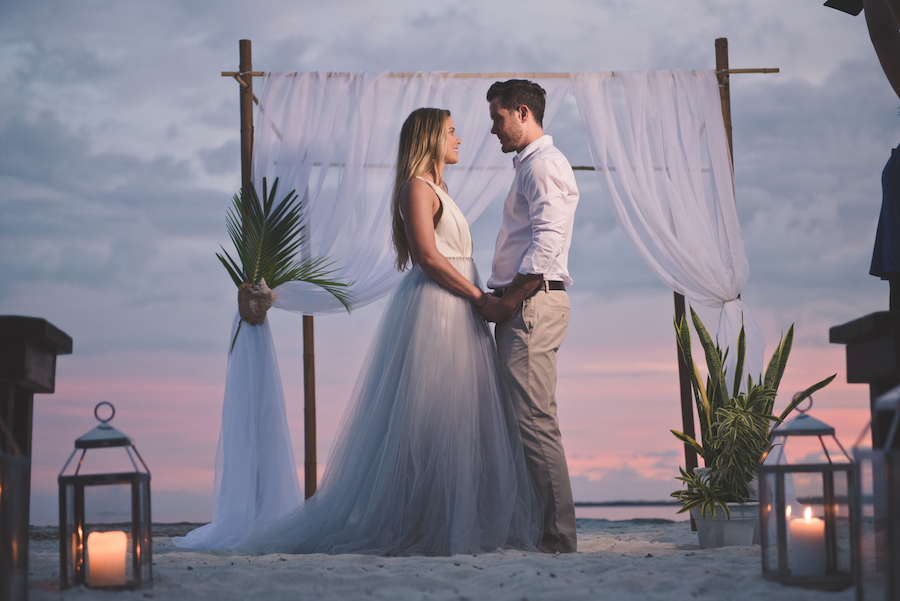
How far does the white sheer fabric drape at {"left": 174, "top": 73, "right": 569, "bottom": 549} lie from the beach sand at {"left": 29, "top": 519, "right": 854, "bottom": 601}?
1697 mm

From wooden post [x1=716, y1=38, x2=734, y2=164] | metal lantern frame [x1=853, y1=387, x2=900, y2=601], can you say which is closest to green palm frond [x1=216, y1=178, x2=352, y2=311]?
wooden post [x1=716, y1=38, x2=734, y2=164]

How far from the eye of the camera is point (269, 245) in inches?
150

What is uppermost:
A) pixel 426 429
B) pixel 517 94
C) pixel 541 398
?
pixel 517 94

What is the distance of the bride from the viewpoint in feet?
8.36

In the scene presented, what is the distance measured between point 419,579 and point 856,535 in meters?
1.05

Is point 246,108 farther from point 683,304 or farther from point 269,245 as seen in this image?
point 683,304

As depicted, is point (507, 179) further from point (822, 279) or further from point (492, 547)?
point (492, 547)

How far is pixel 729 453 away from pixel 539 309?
1.11 metres

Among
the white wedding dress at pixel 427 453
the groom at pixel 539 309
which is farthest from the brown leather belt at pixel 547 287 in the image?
the white wedding dress at pixel 427 453

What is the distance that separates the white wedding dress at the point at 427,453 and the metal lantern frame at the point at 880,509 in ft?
4.18

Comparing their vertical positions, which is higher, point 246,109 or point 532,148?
point 246,109

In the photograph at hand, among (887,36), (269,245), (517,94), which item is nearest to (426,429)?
(517,94)

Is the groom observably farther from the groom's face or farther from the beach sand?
the beach sand

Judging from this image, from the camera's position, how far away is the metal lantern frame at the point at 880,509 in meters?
1.21
